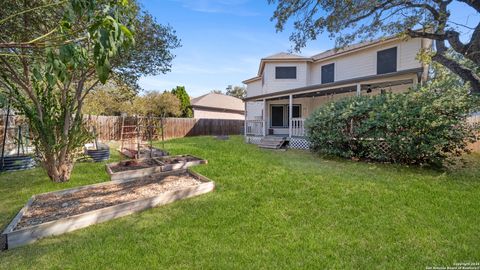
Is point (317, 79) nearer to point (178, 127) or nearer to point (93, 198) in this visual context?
point (178, 127)

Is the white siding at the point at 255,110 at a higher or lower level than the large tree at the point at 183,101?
lower

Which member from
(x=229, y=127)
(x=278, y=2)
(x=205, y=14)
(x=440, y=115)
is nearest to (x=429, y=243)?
(x=440, y=115)

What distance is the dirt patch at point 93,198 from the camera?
155 inches

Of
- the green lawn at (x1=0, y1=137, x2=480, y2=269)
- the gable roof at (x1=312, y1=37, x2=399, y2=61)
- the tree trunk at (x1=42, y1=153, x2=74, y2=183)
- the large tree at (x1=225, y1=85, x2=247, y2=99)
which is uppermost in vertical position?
the large tree at (x1=225, y1=85, x2=247, y2=99)

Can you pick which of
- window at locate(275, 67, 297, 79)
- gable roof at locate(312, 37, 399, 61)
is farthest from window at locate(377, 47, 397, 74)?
window at locate(275, 67, 297, 79)

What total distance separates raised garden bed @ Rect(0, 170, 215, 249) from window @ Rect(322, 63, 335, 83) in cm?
1224

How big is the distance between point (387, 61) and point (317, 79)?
4.43 m

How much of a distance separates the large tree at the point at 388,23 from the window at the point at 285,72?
20.3 ft

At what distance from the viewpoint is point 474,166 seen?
22.9 ft

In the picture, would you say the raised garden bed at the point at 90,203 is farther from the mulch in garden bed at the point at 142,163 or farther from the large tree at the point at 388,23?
the large tree at the point at 388,23

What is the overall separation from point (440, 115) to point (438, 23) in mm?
3567

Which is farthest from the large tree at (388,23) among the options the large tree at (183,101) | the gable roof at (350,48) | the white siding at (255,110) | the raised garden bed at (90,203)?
the large tree at (183,101)

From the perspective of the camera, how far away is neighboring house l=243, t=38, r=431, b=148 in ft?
37.7

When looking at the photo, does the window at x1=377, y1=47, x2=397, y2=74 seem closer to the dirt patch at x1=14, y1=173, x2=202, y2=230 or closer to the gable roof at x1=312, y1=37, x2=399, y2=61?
the gable roof at x1=312, y1=37, x2=399, y2=61
